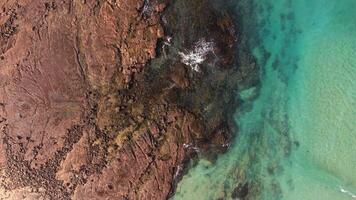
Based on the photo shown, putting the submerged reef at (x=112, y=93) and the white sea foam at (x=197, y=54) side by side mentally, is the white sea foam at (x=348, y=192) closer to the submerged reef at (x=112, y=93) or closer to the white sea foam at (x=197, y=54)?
the submerged reef at (x=112, y=93)

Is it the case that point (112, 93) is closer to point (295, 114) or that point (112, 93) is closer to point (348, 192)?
point (295, 114)

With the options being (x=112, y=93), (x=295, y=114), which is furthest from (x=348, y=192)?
(x=112, y=93)

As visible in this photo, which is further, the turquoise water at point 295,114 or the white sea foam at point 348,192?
the white sea foam at point 348,192

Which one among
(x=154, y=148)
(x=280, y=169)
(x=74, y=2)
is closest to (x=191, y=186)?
(x=154, y=148)

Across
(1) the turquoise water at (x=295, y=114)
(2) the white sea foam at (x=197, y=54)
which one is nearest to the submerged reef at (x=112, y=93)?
(2) the white sea foam at (x=197, y=54)

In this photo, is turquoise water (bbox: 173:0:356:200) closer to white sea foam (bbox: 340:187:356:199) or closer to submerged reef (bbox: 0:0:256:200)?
white sea foam (bbox: 340:187:356:199)

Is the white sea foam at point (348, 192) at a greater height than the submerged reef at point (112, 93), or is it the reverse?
the submerged reef at point (112, 93)
